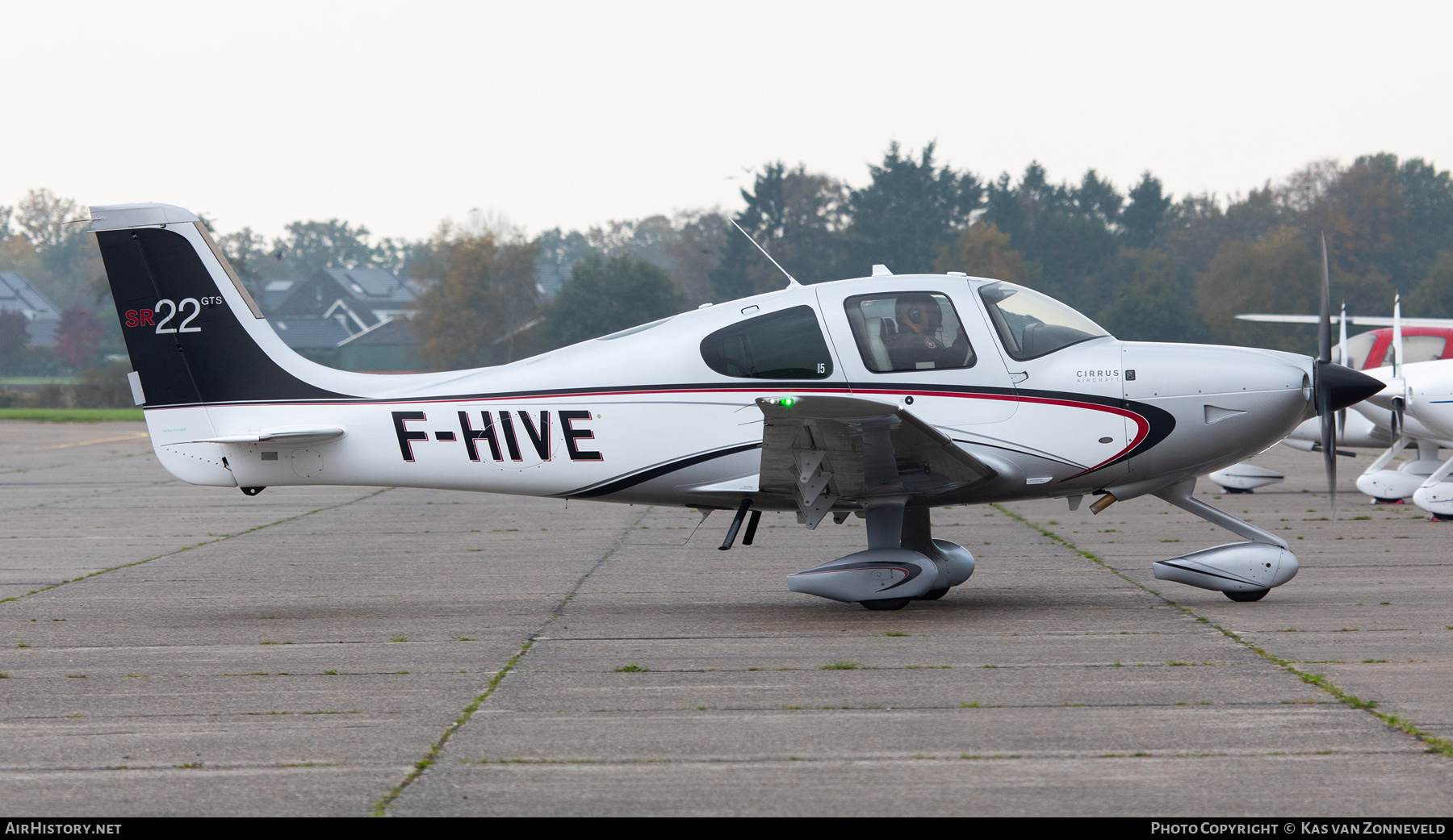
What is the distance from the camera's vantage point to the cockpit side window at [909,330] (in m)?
9.21

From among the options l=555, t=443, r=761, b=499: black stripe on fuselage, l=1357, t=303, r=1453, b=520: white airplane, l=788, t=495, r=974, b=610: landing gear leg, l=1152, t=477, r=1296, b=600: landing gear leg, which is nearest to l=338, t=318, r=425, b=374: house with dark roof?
l=1357, t=303, r=1453, b=520: white airplane

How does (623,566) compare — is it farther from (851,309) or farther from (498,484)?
(851,309)

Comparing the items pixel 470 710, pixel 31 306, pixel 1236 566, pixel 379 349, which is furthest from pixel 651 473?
pixel 31 306

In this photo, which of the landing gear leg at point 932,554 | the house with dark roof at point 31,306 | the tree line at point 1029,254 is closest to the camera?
the landing gear leg at point 932,554

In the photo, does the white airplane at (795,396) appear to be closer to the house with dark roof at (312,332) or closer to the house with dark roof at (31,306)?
the house with dark roof at (312,332)

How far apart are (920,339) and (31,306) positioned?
6065 inches

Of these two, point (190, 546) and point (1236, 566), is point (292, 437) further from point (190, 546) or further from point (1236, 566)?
point (1236, 566)

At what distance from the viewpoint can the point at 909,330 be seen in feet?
30.3

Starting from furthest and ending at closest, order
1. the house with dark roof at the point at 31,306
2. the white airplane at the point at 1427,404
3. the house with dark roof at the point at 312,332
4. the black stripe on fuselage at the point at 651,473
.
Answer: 1. the house with dark roof at the point at 31,306
2. the house with dark roof at the point at 312,332
3. the white airplane at the point at 1427,404
4. the black stripe on fuselage at the point at 651,473

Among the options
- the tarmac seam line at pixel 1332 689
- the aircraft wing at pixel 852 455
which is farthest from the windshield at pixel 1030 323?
the tarmac seam line at pixel 1332 689

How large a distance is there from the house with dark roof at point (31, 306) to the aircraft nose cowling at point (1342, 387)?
145294mm

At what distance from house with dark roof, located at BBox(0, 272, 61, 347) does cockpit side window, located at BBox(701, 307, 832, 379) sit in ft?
469

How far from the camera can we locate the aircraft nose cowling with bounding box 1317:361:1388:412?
8.99 meters
